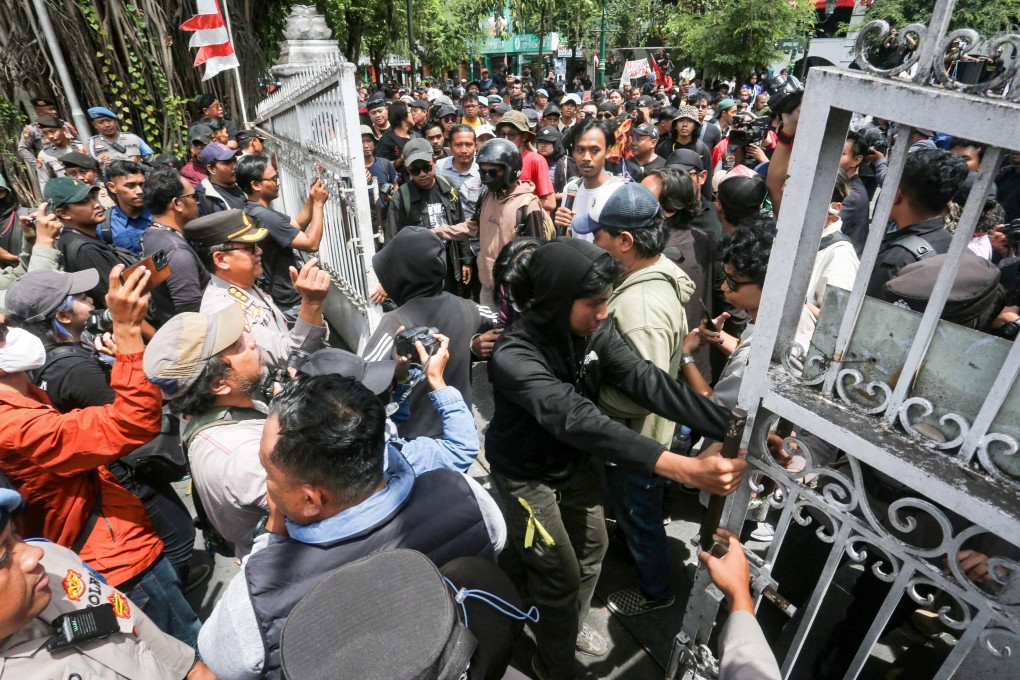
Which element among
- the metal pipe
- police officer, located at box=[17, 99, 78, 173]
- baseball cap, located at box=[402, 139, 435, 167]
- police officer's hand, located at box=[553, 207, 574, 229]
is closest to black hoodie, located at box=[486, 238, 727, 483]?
police officer's hand, located at box=[553, 207, 574, 229]

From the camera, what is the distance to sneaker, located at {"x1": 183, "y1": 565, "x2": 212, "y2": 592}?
117 inches

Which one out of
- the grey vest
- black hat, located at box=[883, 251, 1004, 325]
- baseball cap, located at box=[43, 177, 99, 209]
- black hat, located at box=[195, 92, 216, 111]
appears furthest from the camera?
black hat, located at box=[195, 92, 216, 111]

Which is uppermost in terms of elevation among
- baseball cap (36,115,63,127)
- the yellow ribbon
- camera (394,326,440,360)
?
camera (394,326,440,360)

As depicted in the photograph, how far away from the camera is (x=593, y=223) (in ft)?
8.64

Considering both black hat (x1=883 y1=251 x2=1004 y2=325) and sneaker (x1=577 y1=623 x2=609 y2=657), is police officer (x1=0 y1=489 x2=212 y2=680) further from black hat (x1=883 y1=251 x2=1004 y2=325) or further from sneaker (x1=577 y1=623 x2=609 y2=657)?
black hat (x1=883 y1=251 x2=1004 y2=325)

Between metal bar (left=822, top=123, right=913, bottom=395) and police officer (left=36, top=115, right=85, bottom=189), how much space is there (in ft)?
25.4

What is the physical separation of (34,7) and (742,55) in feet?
68.3

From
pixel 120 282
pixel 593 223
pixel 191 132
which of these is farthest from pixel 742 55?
pixel 120 282

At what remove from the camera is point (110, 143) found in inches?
275

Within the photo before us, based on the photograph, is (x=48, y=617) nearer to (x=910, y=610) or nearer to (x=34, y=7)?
(x=910, y=610)

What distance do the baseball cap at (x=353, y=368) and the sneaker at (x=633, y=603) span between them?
5.41 ft

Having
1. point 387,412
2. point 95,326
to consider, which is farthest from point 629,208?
point 95,326

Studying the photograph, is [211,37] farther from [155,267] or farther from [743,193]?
[743,193]

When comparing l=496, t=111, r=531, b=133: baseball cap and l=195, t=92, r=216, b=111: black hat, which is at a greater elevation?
l=496, t=111, r=531, b=133: baseball cap
